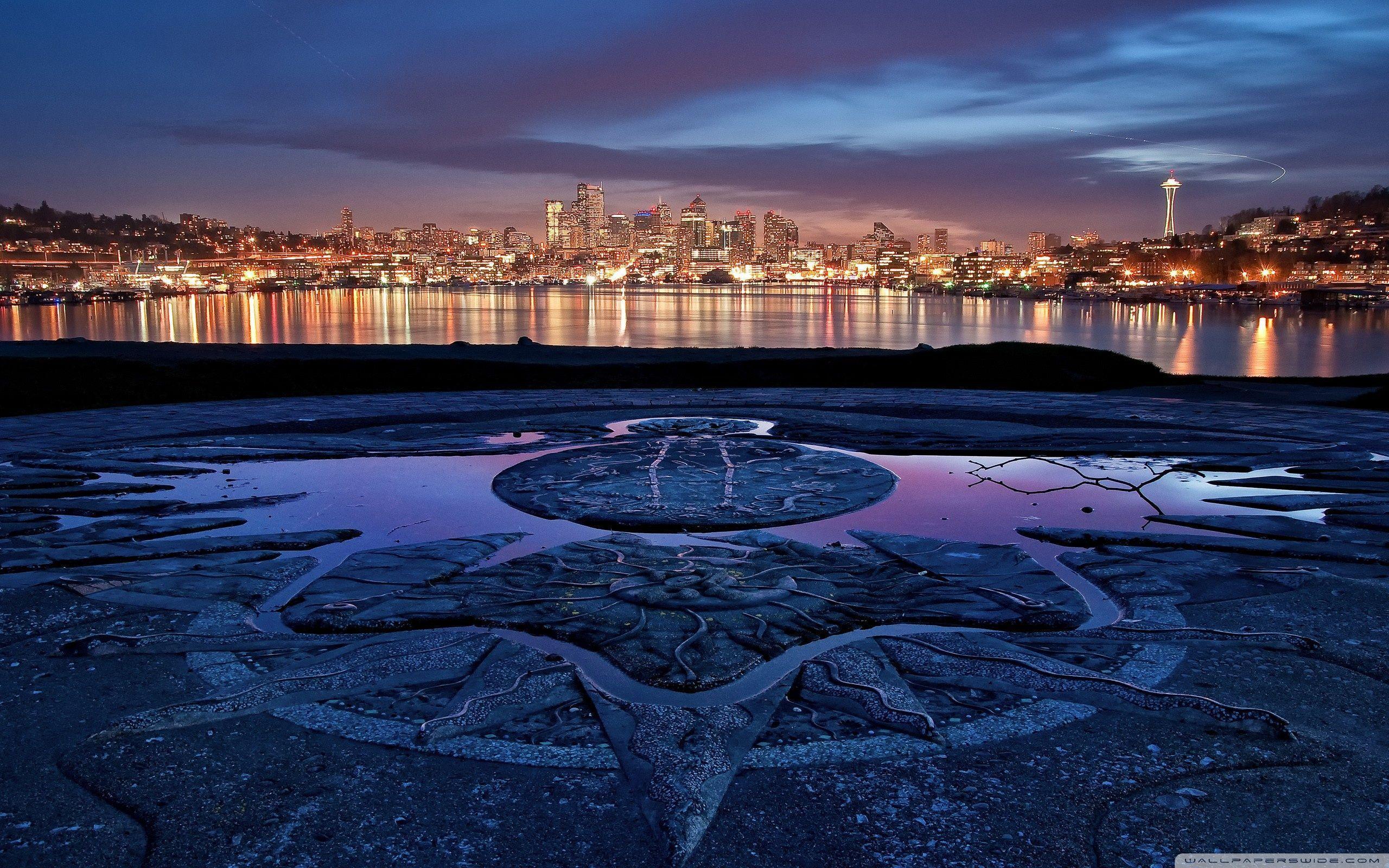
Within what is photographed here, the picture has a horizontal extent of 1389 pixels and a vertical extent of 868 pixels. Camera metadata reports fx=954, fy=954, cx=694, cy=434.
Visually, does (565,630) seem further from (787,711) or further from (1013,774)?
(1013,774)

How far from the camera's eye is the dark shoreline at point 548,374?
18.6 m

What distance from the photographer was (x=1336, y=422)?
13.6 metres

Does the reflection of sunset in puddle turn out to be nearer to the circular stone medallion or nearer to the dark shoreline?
the circular stone medallion

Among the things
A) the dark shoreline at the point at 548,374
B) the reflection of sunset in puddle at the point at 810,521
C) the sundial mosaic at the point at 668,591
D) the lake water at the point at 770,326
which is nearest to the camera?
the sundial mosaic at the point at 668,591

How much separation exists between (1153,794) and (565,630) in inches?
125

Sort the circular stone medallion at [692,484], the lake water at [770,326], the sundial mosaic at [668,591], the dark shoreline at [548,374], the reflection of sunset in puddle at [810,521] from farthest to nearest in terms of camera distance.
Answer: the lake water at [770,326]
the dark shoreline at [548,374]
the circular stone medallion at [692,484]
the reflection of sunset in puddle at [810,521]
the sundial mosaic at [668,591]

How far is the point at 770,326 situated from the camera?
85125 millimetres

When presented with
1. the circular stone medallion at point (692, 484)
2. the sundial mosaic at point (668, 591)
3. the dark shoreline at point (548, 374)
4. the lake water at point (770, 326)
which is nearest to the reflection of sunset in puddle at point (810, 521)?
the sundial mosaic at point (668, 591)

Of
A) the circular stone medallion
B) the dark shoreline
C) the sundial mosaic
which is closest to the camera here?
the sundial mosaic

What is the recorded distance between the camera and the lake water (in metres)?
62.5

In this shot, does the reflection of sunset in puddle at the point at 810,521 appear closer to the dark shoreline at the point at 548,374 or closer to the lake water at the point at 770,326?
the dark shoreline at the point at 548,374

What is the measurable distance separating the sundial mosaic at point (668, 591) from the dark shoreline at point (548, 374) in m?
8.32

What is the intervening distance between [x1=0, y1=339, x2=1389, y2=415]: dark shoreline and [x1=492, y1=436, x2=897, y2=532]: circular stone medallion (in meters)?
9.26

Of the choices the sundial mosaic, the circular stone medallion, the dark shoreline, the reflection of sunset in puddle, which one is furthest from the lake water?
the sundial mosaic
